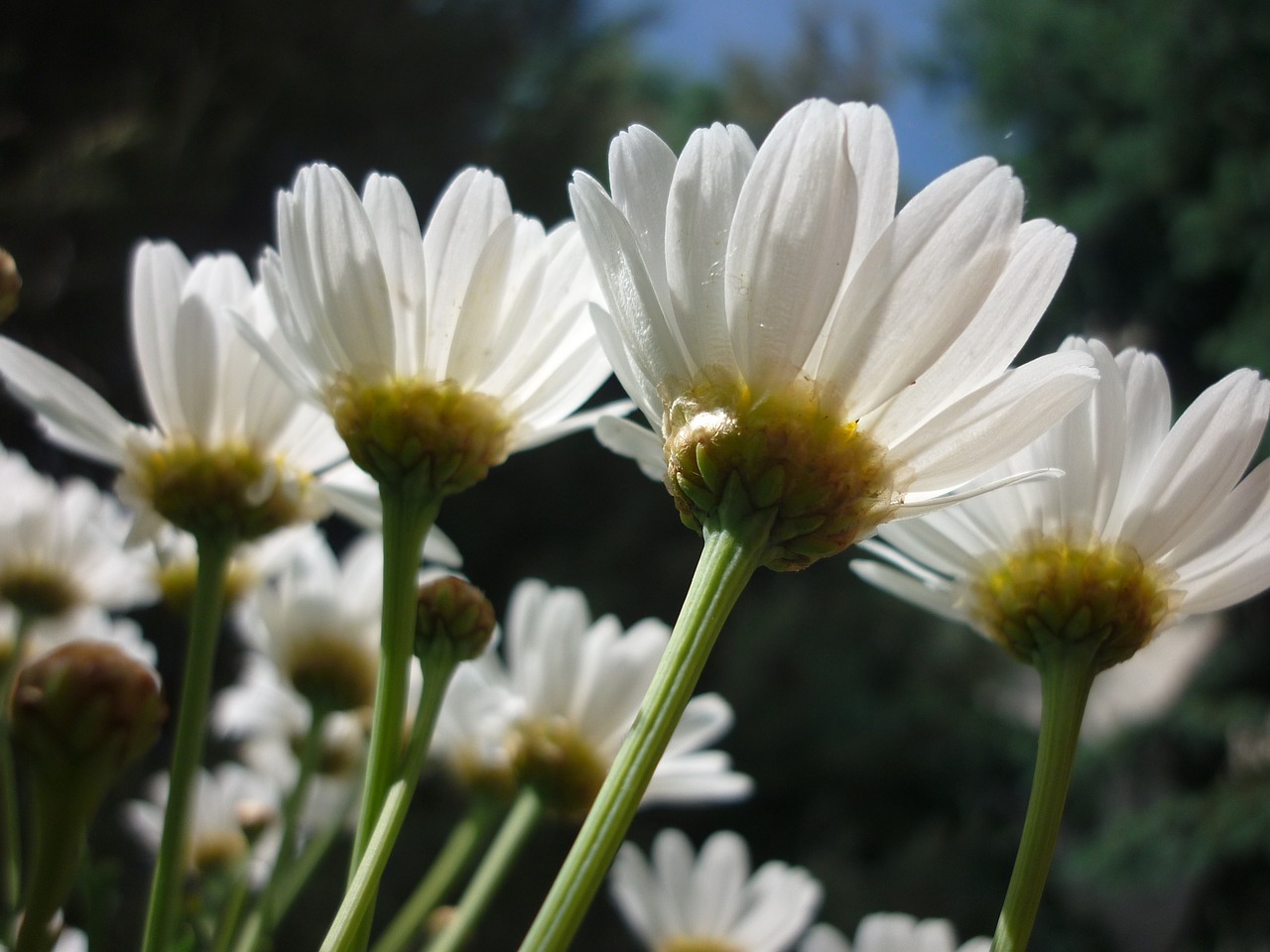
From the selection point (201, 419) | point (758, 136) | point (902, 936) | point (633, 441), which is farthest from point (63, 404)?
point (758, 136)

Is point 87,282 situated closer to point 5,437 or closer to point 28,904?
point 5,437

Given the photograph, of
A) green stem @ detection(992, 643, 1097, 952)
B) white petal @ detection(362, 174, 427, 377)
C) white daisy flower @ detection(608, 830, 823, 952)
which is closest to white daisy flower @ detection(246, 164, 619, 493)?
white petal @ detection(362, 174, 427, 377)

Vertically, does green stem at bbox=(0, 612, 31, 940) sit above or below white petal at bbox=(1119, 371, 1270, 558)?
below

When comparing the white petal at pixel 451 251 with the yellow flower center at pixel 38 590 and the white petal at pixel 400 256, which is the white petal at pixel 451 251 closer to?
the white petal at pixel 400 256

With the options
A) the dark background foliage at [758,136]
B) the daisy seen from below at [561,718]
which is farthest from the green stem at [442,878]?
the dark background foliage at [758,136]

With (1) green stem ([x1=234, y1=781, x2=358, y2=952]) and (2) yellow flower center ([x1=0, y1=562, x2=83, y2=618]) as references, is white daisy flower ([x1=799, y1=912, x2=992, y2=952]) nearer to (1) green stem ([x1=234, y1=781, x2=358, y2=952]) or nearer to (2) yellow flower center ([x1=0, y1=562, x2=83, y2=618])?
(1) green stem ([x1=234, y1=781, x2=358, y2=952])

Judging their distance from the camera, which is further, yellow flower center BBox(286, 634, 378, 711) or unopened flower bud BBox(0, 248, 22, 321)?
yellow flower center BBox(286, 634, 378, 711)
